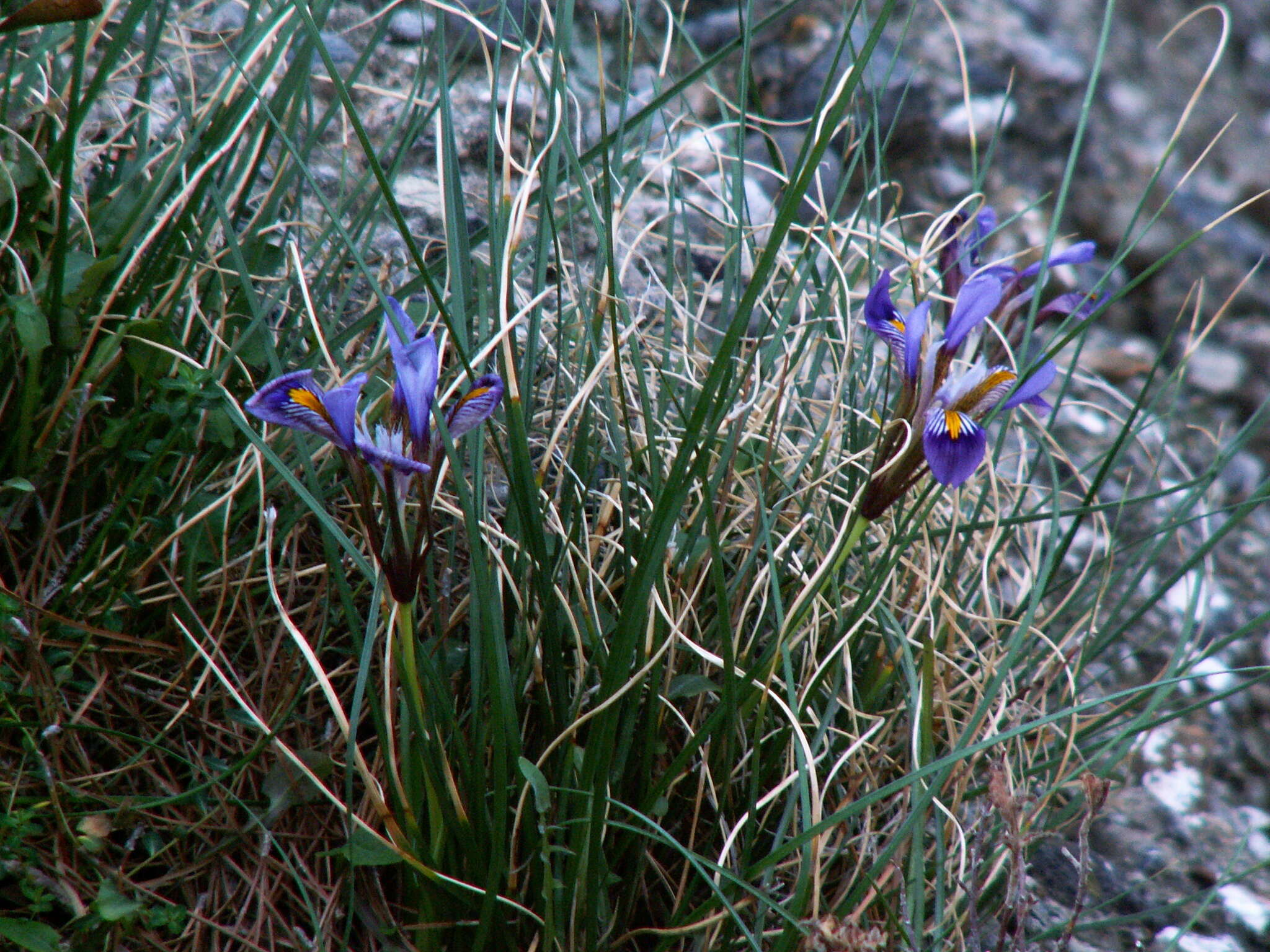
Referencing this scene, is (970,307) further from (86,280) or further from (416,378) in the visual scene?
(86,280)

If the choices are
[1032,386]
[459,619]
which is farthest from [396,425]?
[1032,386]

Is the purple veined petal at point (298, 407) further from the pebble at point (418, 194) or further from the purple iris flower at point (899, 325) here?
the pebble at point (418, 194)

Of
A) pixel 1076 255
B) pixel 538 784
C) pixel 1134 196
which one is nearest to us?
pixel 538 784

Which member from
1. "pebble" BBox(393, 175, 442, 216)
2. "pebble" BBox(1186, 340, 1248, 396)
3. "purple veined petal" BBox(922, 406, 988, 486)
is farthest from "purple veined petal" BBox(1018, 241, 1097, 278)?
"pebble" BBox(1186, 340, 1248, 396)

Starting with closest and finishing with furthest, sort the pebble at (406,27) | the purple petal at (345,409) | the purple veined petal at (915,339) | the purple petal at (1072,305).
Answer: the purple petal at (345,409), the purple veined petal at (915,339), the purple petal at (1072,305), the pebble at (406,27)

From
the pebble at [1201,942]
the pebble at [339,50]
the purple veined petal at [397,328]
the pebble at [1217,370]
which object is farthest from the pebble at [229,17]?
the pebble at [1217,370]

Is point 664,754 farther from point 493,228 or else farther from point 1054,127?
point 1054,127
